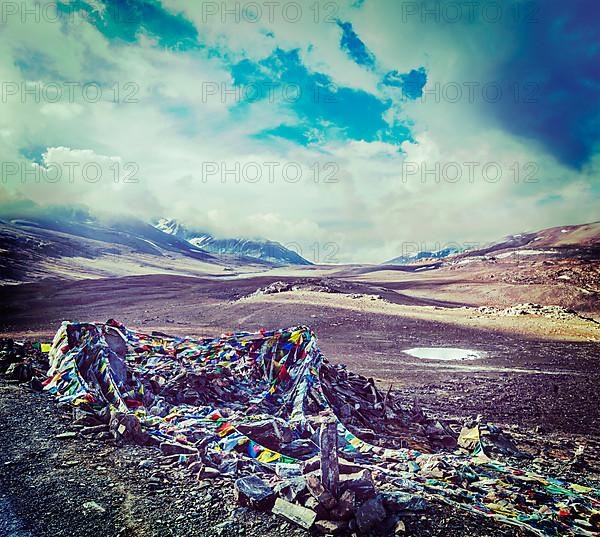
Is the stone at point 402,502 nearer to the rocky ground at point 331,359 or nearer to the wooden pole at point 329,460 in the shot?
the rocky ground at point 331,359

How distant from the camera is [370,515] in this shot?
351cm

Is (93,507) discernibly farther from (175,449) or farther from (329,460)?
(329,460)

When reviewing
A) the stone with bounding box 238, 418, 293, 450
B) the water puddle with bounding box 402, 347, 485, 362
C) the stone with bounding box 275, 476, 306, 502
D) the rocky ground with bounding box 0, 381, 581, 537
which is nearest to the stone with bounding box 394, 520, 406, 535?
the rocky ground with bounding box 0, 381, 581, 537

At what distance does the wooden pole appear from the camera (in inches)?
147

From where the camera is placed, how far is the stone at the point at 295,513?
11.6 feet

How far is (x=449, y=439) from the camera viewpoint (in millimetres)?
6750

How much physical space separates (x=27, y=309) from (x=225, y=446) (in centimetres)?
2560

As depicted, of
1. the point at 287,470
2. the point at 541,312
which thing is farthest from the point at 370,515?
the point at 541,312

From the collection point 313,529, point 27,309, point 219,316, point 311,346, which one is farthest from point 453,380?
point 27,309

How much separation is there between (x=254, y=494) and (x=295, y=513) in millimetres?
533

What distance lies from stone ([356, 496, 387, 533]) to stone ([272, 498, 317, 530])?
0.42 metres

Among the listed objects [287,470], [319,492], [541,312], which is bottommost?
[287,470]

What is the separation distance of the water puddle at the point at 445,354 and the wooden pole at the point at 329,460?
41.6 feet

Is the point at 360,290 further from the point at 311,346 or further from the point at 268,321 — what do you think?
the point at 311,346
